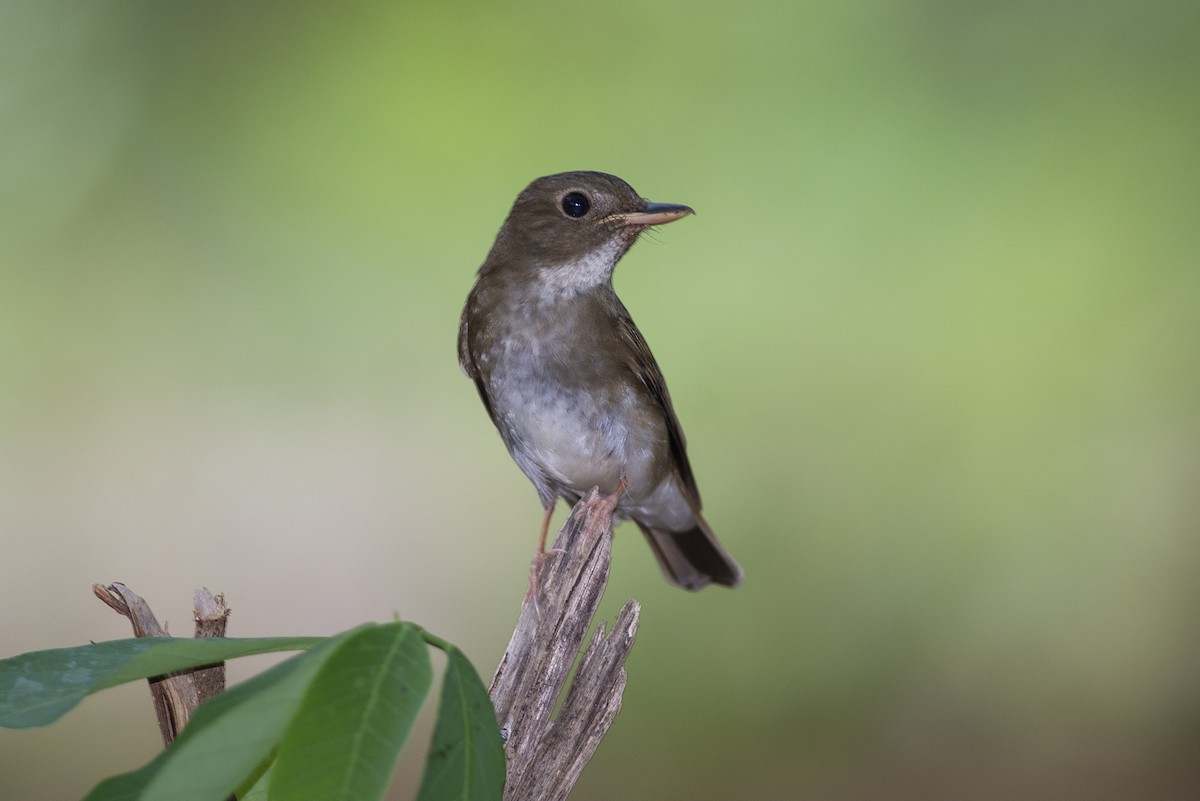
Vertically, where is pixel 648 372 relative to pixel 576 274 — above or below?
below

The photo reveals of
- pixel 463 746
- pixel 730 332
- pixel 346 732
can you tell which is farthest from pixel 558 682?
pixel 730 332

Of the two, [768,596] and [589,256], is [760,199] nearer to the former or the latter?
[768,596]

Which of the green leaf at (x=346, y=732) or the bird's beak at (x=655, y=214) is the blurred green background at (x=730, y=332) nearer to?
the bird's beak at (x=655, y=214)

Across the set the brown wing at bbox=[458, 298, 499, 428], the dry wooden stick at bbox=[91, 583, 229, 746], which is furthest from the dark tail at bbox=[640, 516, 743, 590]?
the dry wooden stick at bbox=[91, 583, 229, 746]

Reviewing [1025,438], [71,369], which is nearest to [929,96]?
[1025,438]

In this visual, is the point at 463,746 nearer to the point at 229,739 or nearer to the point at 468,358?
the point at 229,739

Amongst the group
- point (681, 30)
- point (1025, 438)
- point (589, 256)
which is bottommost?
point (1025, 438)
